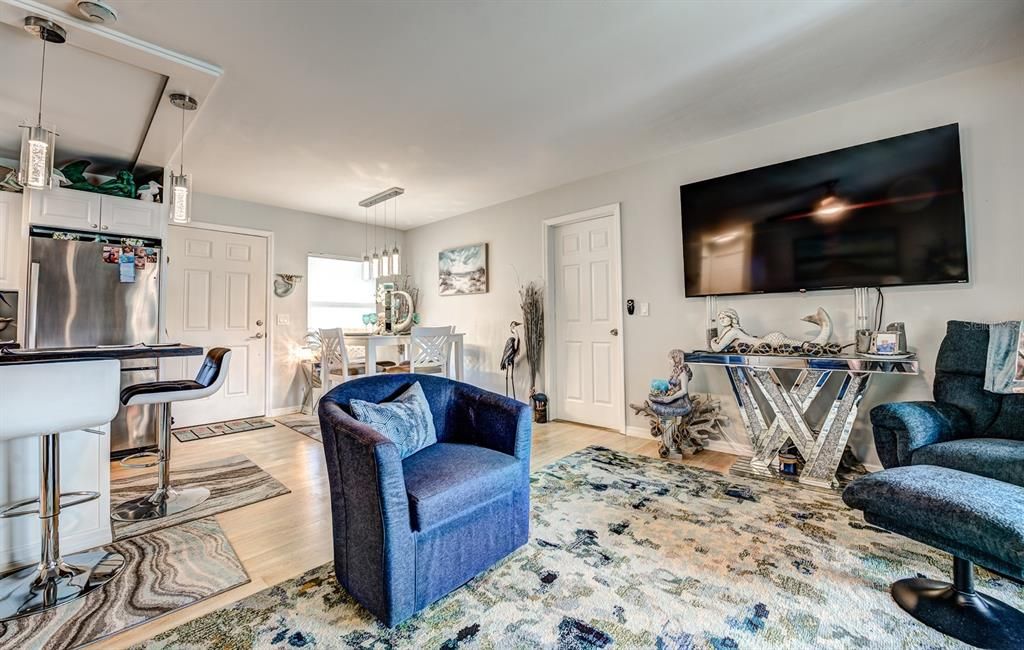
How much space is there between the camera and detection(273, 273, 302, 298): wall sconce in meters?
4.84

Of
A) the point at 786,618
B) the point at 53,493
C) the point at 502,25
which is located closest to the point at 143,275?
the point at 53,493

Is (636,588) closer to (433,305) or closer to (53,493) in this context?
(53,493)

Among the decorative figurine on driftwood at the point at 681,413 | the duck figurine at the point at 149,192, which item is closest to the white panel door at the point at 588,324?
the decorative figurine on driftwood at the point at 681,413

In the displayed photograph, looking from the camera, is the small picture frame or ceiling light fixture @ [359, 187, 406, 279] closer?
the small picture frame

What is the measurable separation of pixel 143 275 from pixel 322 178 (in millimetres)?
1632

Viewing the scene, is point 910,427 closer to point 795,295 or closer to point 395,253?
point 795,295

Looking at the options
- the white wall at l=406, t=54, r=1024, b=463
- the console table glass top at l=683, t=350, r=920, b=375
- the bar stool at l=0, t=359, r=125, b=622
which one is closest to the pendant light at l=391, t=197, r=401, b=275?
the white wall at l=406, t=54, r=1024, b=463

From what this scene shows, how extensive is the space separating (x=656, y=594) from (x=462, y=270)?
4.20m

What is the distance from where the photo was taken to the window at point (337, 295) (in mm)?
5238

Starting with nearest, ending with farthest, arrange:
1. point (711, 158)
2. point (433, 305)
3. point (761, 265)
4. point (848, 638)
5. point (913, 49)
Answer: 1. point (848, 638)
2. point (913, 49)
3. point (761, 265)
4. point (711, 158)
5. point (433, 305)

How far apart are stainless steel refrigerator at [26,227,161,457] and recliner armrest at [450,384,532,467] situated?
2809 millimetres

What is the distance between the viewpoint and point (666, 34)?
2.07 metres

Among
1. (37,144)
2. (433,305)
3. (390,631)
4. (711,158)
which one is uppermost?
(711,158)

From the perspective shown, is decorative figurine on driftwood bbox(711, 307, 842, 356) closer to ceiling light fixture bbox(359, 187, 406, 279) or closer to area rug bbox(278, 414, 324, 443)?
ceiling light fixture bbox(359, 187, 406, 279)
